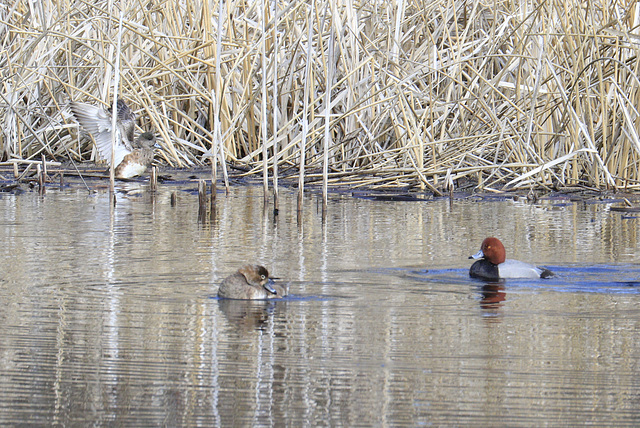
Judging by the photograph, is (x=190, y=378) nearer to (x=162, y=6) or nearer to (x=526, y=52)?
(x=526, y=52)

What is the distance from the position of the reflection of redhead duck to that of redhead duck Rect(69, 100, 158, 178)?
5373 mm

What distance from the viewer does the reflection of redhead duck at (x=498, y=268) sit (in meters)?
5.82

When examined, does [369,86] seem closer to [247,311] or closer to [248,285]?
[248,285]

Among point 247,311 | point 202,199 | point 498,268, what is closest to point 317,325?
point 247,311

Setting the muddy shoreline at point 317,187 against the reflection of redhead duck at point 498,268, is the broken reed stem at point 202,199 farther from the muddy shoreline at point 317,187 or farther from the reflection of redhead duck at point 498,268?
the reflection of redhead duck at point 498,268

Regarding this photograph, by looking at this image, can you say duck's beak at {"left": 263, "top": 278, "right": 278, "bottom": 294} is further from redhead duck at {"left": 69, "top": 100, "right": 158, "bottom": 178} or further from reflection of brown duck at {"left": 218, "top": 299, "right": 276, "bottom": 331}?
redhead duck at {"left": 69, "top": 100, "right": 158, "bottom": 178}

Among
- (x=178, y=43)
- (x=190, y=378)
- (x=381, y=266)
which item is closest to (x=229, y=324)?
(x=190, y=378)

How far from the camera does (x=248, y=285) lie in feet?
16.8

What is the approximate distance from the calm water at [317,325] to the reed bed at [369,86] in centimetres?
163

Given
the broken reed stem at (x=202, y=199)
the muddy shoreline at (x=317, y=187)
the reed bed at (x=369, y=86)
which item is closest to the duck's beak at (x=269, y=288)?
the broken reed stem at (x=202, y=199)

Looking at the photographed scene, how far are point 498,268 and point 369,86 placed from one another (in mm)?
4374

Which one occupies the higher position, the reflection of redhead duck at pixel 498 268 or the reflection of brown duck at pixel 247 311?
the reflection of redhead duck at pixel 498 268

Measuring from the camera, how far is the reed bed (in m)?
9.27

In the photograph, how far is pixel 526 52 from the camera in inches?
389
